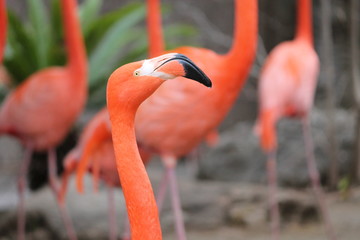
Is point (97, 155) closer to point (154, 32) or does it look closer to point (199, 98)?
point (154, 32)

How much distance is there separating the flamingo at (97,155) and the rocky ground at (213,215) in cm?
49

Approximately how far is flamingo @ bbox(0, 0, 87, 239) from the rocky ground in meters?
0.43

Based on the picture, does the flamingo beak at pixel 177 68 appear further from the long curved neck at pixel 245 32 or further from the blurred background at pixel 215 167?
the blurred background at pixel 215 167

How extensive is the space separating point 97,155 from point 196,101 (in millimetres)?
876

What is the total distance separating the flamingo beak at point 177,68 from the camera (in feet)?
4.71

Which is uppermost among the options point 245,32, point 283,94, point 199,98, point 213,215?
point 245,32

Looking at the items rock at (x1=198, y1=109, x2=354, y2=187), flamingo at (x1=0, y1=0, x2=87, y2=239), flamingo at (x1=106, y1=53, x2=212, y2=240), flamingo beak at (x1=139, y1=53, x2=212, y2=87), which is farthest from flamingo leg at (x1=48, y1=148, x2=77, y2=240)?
flamingo beak at (x1=139, y1=53, x2=212, y2=87)

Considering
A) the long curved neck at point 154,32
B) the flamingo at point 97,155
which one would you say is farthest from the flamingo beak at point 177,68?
the long curved neck at point 154,32

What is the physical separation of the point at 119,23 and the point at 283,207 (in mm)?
1824

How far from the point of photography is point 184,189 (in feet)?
16.4

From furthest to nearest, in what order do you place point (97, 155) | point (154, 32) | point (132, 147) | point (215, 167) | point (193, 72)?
1. point (215, 167)
2. point (97, 155)
3. point (154, 32)
4. point (132, 147)
5. point (193, 72)

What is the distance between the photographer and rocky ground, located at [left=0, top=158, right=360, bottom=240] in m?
4.26

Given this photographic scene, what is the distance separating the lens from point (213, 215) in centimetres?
459

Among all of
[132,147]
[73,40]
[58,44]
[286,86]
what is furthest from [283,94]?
[132,147]
